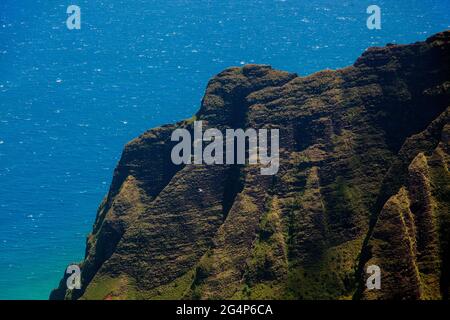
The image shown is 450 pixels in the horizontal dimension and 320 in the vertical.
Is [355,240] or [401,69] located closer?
[355,240]

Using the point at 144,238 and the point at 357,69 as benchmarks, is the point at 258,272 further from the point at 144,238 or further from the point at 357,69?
the point at 357,69

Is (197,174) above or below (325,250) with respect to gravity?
above

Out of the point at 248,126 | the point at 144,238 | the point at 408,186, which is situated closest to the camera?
the point at 408,186

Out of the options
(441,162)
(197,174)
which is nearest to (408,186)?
(441,162)

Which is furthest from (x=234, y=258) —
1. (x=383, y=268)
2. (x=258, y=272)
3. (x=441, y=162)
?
(x=441, y=162)
